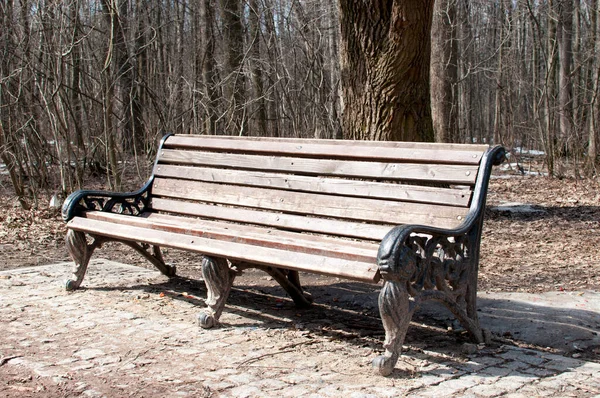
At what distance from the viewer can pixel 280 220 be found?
4.86 m

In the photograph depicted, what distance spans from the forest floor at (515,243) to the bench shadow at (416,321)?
0.74m

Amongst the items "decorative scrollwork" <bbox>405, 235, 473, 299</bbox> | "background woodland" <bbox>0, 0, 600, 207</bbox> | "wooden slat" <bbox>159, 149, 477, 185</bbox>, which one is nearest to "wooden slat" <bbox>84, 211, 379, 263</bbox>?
"decorative scrollwork" <bbox>405, 235, 473, 299</bbox>

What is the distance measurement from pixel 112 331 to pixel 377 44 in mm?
4103

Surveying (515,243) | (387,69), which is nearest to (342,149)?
(387,69)

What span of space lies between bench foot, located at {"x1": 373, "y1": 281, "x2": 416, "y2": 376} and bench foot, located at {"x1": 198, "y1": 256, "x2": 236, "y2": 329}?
1.22m

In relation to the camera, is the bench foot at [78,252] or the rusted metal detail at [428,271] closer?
the rusted metal detail at [428,271]

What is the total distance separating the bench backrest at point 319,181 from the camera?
409 cm

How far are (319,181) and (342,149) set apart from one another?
0.85 feet

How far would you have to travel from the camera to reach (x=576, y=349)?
4094 mm

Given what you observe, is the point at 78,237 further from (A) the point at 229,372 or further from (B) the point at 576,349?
(B) the point at 576,349

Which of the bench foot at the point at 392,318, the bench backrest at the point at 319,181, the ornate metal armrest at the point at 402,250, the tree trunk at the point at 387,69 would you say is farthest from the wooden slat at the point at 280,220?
the tree trunk at the point at 387,69

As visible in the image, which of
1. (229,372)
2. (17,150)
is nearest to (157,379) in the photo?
(229,372)

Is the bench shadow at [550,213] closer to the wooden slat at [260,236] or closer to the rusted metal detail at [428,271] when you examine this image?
the wooden slat at [260,236]

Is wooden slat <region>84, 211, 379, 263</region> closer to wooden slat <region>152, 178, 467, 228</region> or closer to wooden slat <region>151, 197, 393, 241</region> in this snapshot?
wooden slat <region>151, 197, 393, 241</region>
